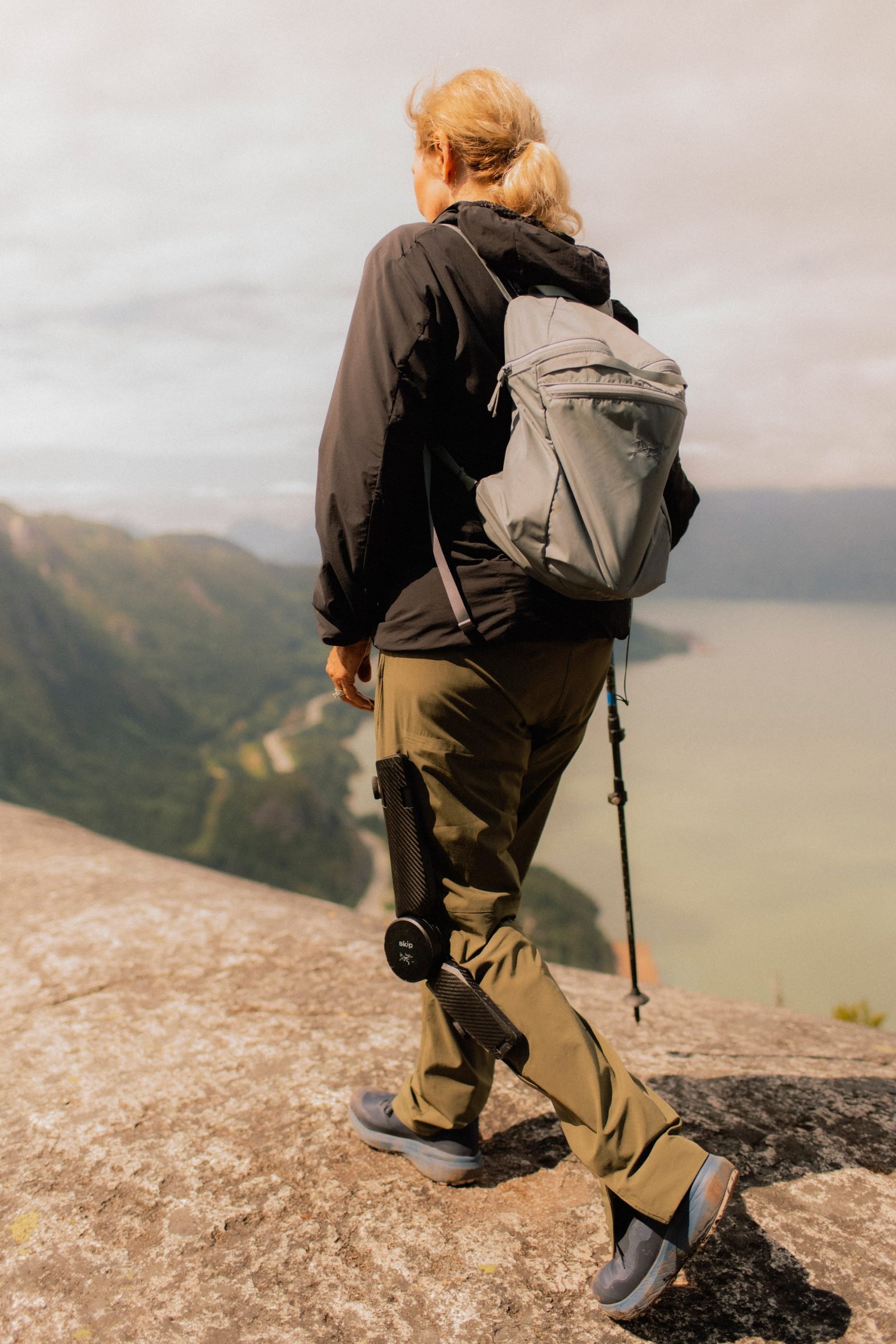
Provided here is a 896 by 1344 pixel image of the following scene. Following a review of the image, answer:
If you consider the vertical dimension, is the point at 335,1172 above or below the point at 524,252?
below

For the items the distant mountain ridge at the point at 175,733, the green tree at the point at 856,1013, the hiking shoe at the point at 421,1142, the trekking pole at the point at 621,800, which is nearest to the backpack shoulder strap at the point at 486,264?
the trekking pole at the point at 621,800

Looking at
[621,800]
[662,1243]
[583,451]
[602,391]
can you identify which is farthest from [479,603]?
[662,1243]

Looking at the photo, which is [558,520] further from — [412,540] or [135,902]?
[135,902]

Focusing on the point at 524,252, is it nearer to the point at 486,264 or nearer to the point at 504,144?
the point at 486,264

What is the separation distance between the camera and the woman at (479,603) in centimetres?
184

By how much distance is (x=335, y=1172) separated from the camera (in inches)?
95.6

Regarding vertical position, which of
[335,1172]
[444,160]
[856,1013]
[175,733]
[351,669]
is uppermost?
[444,160]

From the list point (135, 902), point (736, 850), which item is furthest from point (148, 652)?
point (135, 902)

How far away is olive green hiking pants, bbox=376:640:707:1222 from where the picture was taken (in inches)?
72.6

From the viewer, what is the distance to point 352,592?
2.03 metres

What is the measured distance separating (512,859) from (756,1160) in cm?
110

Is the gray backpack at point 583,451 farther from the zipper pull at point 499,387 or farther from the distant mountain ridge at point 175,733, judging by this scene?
the distant mountain ridge at point 175,733

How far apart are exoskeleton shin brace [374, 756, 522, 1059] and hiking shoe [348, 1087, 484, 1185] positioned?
0.47 meters

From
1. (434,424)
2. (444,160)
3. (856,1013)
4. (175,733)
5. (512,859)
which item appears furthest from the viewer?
(175,733)
